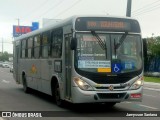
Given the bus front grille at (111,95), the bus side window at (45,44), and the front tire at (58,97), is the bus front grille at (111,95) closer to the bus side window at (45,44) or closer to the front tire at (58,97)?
the front tire at (58,97)

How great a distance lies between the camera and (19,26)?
108125 millimetres

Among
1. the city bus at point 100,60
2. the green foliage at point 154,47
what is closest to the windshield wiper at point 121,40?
the city bus at point 100,60

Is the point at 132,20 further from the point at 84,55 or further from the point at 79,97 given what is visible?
the point at 79,97

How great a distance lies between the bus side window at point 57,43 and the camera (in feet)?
47.9

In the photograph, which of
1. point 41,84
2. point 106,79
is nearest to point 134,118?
point 106,79

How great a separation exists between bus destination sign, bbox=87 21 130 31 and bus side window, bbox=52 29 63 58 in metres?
1.60

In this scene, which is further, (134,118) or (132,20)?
(132,20)

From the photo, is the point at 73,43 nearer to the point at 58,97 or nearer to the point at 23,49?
the point at 58,97

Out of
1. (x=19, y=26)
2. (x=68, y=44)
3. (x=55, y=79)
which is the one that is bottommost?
(x=55, y=79)

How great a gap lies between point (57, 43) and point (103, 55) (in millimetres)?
2476

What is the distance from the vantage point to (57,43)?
49.1 ft

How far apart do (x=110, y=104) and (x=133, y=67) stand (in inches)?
88.3

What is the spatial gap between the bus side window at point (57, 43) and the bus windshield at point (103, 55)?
63.5 inches

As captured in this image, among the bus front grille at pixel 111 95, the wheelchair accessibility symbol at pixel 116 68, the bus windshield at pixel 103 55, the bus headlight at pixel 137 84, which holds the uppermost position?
the bus windshield at pixel 103 55
